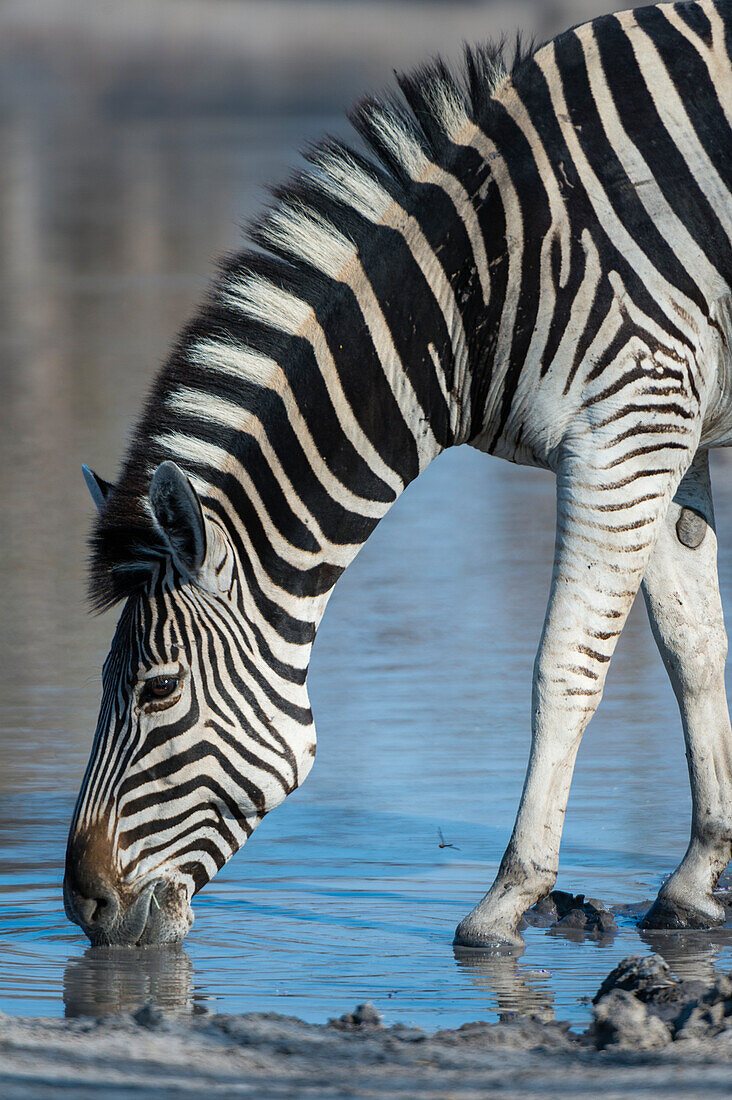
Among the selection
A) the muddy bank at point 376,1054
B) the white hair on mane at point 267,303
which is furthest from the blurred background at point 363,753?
the white hair on mane at point 267,303

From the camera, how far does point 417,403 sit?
201 inches

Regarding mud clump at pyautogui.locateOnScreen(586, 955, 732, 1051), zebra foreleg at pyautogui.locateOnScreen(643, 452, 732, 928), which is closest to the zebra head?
mud clump at pyautogui.locateOnScreen(586, 955, 732, 1051)

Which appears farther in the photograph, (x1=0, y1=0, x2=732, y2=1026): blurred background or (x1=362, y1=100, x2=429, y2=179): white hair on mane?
(x1=362, y1=100, x2=429, y2=179): white hair on mane

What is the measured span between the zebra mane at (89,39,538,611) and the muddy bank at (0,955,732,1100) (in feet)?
4.69

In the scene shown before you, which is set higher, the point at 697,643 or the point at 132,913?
the point at 697,643

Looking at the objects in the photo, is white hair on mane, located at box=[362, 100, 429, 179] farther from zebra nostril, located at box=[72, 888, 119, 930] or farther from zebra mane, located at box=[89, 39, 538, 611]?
zebra nostril, located at box=[72, 888, 119, 930]

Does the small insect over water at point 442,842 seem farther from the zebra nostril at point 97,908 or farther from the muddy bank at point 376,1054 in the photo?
the muddy bank at point 376,1054

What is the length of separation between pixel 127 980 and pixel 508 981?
992 mm

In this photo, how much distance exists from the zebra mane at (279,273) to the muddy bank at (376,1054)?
143cm

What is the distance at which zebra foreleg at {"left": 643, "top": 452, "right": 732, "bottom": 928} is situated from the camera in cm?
547

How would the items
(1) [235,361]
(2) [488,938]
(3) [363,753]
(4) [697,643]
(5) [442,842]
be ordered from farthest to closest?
(3) [363,753] → (5) [442,842] → (4) [697,643] → (1) [235,361] → (2) [488,938]

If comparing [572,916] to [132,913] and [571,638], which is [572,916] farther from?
[132,913]

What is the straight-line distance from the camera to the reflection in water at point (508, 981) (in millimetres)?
4336

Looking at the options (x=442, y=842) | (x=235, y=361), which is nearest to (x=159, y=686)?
(x=235, y=361)
